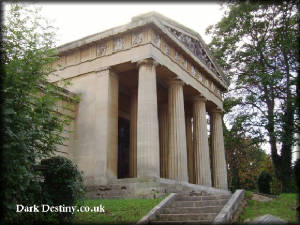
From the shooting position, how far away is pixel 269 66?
25.4m

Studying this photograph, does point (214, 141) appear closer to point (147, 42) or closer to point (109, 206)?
point (147, 42)

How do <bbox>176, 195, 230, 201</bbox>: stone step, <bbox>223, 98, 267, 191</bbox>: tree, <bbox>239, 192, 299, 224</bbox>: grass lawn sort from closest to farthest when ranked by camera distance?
<bbox>239, 192, 299, 224</bbox>: grass lawn
<bbox>176, 195, 230, 201</bbox>: stone step
<bbox>223, 98, 267, 191</bbox>: tree

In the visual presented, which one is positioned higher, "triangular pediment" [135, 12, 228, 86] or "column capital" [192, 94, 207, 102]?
"triangular pediment" [135, 12, 228, 86]

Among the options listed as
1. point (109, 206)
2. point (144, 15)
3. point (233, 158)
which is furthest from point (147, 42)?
point (233, 158)

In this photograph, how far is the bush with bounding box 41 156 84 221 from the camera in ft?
39.8

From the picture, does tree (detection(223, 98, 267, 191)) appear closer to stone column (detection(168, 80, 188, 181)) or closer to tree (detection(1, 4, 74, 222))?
stone column (detection(168, 80, 188, 181))

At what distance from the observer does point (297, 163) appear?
934 cm

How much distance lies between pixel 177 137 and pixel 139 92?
13.1 ft

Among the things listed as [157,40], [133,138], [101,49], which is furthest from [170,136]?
[101,49]

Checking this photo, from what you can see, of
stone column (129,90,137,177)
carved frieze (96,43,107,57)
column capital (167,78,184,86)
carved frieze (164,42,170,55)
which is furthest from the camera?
stone column (129,90,137,177)

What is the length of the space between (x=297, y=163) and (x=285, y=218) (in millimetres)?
2629

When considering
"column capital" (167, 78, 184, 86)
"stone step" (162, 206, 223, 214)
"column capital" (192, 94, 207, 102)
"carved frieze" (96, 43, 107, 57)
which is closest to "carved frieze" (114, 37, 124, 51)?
"carved frieze" (96, 43, 107, 57)

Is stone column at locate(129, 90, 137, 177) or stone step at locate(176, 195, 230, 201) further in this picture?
stone column at locate(129, 90, 137, 177)

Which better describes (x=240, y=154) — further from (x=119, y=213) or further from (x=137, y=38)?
(x=119, y=213)
